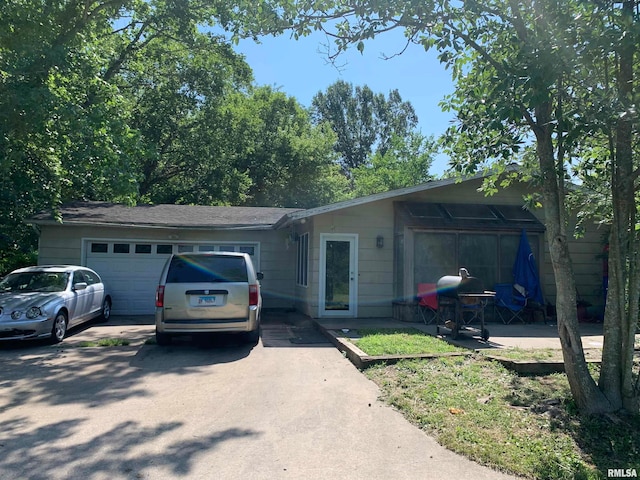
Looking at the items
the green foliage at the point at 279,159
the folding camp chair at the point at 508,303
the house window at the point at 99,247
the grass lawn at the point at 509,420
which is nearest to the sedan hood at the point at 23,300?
the house window at the point at 99,247

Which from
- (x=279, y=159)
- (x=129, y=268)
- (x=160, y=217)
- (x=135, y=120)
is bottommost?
(x=129, y=268)

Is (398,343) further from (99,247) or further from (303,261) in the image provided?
(99,247)

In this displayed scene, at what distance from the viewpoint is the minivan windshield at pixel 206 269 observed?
330 inches

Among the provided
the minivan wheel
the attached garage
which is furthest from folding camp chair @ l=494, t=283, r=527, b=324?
the minivan wheel

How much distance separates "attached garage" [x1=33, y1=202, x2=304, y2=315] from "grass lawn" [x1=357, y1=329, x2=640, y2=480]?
818 cm

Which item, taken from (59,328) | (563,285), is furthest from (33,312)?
(563,285)

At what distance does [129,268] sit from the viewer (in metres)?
13.6

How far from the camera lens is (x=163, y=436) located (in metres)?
4.46

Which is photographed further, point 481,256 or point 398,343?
point 481,256

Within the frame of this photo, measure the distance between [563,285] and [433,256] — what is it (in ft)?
22.5

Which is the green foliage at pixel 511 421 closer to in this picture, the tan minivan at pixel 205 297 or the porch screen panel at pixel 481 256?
the tan minivan at pixel 205 297

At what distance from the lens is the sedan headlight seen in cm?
846

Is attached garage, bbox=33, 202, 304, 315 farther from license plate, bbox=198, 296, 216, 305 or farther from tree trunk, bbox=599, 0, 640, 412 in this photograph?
tree trunk, bbox=599, 0, 640, 412

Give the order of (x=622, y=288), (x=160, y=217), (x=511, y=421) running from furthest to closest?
(x=160, y=217)
(x=622, y=288)
(x=511, y=421)
